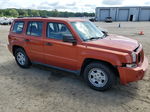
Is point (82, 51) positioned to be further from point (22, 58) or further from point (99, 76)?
point (22, 58)

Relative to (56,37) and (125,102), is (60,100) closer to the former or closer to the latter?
(125,102)

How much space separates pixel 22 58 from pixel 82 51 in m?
2.81

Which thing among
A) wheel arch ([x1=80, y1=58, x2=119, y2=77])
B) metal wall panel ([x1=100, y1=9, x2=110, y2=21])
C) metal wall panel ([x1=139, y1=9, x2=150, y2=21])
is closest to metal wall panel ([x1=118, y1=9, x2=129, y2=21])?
metal wall panel ([x1=100, y1=9, x2=110, y2=21])

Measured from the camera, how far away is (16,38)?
211 inches

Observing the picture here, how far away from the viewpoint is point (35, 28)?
4.82 m

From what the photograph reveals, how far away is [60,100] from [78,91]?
1.96 feet

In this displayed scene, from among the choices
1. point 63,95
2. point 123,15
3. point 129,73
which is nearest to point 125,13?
point 123,15

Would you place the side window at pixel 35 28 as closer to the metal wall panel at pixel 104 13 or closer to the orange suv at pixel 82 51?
the orange suv at pixel 82 51

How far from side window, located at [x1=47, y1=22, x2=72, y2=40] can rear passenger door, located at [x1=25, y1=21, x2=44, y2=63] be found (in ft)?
1.06

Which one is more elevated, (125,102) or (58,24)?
(58,24)

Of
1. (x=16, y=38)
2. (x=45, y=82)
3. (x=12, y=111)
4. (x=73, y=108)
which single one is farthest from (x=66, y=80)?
(x=16, y=38)

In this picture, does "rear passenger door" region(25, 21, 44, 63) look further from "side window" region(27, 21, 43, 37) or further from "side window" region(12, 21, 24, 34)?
"side window" region(12, 21, 24, 34)

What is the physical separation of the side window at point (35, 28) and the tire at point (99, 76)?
6.50ft

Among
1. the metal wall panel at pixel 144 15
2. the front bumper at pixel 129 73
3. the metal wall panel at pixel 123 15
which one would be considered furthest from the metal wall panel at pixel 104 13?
the front bumper at pixel 129 73
